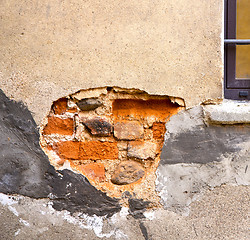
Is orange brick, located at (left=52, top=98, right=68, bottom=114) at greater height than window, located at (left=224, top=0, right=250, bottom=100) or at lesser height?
lesser

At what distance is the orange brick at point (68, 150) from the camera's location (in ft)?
4.69

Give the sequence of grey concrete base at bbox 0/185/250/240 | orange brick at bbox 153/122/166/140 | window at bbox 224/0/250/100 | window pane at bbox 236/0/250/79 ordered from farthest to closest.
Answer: window pane at bbox 236/0/250/79
window at bbox 224/0/250/100
orange brick at bbox 153/122/166/140
grey concrete base at bbox 0/185/250/240

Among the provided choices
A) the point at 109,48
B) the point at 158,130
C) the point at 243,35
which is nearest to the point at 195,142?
the point at 158,130

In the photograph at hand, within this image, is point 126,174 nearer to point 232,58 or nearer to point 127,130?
point 127,130

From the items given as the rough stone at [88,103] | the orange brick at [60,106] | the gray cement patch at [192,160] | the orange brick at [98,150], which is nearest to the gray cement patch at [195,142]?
the gray cement patch at [192,160]

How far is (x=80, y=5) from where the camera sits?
139 cm

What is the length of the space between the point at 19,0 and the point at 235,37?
1180mm

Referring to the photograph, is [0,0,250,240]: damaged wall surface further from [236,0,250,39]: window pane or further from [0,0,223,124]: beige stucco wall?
[236,0,250,39]: window pane

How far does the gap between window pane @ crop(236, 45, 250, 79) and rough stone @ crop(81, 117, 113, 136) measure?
32.8 inches

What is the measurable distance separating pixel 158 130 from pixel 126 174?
284mm

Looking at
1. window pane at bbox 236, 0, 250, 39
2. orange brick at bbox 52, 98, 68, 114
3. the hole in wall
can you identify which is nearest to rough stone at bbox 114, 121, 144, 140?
the hole in wall

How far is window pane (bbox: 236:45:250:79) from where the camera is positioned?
165cm

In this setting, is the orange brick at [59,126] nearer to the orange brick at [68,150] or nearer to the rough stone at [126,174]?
the orange brick at [68,150]

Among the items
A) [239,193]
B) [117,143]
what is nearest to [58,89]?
[117,143]
